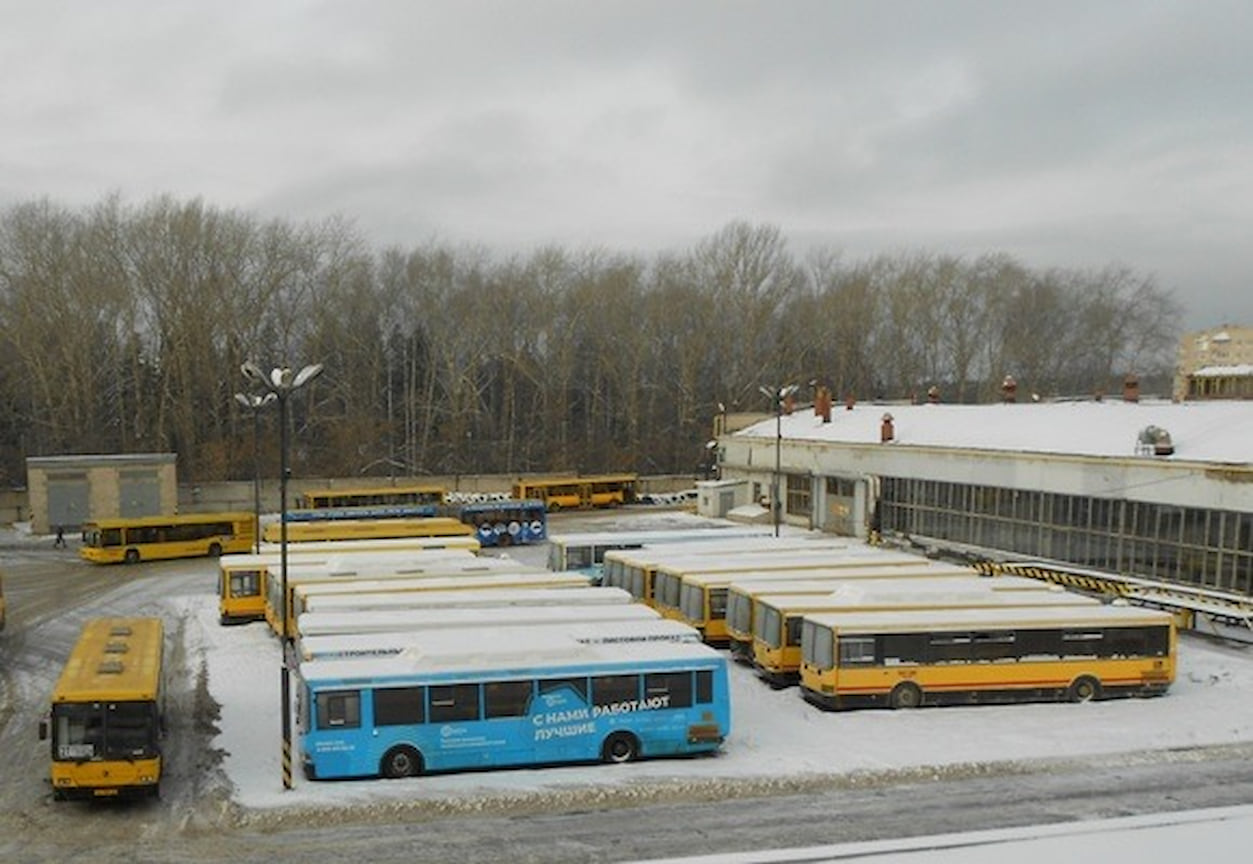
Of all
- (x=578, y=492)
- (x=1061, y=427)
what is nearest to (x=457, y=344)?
(x=578, y=492)

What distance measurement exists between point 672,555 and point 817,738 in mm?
14051

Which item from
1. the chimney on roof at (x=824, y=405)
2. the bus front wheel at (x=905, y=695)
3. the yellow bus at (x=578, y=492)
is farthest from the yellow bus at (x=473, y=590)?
the yellow bus at (x=578, y=492)

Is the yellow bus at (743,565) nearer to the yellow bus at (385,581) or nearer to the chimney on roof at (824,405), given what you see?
the yellow bus at (385,581)

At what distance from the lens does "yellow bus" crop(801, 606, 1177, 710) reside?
2378cm

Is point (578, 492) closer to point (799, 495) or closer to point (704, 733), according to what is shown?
point (799, 495)

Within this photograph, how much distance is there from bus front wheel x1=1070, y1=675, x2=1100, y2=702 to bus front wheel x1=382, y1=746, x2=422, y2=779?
1468cm

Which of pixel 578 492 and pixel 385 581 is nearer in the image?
pixel 385 581

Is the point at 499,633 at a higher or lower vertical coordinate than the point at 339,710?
higher

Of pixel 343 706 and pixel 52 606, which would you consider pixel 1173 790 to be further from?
pixel 52 606

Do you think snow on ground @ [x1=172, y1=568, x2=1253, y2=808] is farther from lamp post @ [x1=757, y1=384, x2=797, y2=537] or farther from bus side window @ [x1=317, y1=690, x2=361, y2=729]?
lamp post @ [x1=757, y1=384, x2=797, y2=537]

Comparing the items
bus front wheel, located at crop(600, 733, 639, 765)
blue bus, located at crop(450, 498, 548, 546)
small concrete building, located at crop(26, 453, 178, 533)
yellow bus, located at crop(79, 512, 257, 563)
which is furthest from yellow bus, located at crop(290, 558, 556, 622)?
small concrete building, located at crop(26, 453, 178, 533)

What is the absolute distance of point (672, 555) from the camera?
116ft

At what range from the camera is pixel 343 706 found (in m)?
19.0

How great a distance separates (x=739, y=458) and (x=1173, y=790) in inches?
1823
